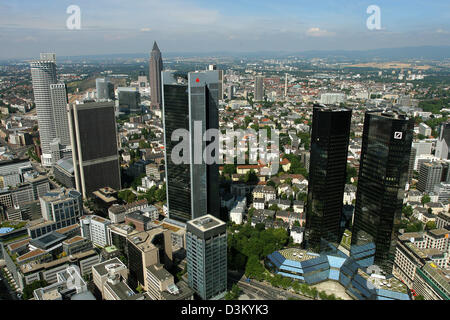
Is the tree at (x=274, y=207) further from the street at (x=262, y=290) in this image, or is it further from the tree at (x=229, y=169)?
the street at (x=262, y=290)

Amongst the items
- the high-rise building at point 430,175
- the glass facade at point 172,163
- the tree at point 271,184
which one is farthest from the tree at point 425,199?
the glass facade at point 172,163

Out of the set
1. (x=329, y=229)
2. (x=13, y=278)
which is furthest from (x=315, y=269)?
(x=13, y=278)

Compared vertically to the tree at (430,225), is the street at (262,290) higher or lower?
lower

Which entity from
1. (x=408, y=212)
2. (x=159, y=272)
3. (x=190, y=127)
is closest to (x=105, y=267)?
(x=159, y=272)

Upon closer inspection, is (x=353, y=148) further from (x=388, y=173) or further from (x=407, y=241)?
(x=388, y=173)

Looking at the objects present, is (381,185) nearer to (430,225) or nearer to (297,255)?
(297,255)

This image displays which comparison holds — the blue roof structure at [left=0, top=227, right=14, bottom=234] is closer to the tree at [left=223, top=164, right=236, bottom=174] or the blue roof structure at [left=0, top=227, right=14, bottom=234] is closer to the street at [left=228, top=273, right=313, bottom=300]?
the street at [left=228, top=273, right=313, bottom=300]

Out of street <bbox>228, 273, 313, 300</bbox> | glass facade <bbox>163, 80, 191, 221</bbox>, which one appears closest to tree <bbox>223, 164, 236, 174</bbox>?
glass facade <bbox>163, 80, 191, 221</bbox>
